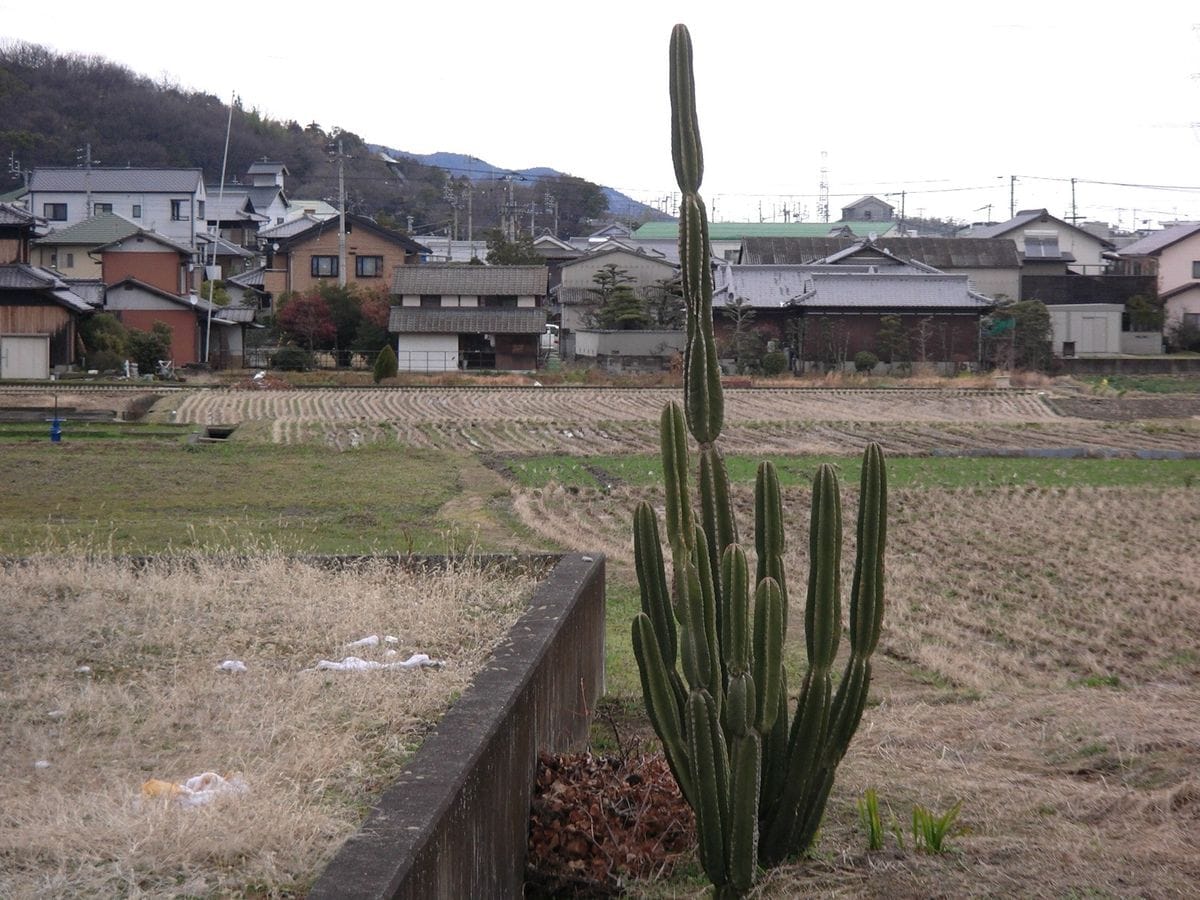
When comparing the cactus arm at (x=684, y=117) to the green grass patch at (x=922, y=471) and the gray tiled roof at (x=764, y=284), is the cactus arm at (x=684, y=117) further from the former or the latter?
the gray tiled roof at (x=764, y=284)

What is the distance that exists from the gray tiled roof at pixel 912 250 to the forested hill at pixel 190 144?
33161 mm

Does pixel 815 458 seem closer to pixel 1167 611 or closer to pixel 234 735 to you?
pixel 1167 611

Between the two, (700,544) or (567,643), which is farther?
(567,643)

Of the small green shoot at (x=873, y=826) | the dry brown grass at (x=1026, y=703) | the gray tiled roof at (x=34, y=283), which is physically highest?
the gray tiled roof at (x=34, y=283)

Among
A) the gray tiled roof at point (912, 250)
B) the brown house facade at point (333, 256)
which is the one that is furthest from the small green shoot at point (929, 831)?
the gray tiled roof at point (912, 250)

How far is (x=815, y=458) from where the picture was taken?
26.0m

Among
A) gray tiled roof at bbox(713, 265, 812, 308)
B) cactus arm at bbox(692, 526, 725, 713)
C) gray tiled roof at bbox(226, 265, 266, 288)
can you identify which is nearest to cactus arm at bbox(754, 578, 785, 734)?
cactus arm at bbox(692, 526, 725, 713)

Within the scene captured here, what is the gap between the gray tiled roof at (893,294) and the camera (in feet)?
169

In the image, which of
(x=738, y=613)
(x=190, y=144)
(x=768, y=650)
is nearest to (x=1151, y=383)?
(x=768, y=650)

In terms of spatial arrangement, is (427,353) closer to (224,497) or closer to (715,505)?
(224,497)

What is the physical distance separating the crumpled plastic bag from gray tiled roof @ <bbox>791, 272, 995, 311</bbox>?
48.7 m

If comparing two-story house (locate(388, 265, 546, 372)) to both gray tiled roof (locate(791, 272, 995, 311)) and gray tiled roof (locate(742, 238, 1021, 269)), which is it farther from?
gray tiled roof (locate(742, 238, 1021, 269))

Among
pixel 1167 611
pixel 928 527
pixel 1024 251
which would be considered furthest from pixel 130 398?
pixel 1024 251

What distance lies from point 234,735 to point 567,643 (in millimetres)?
2316
